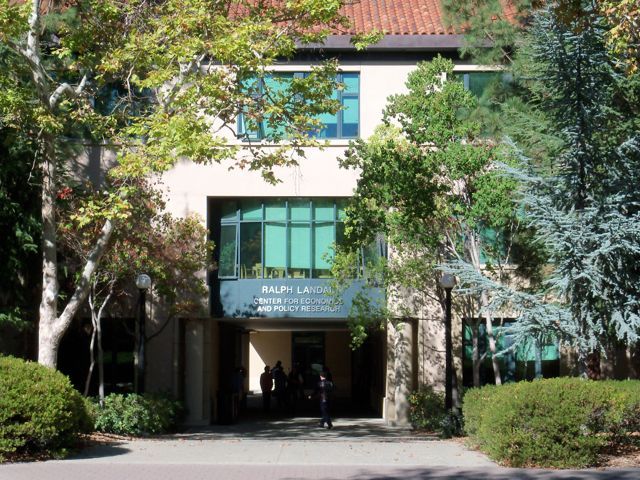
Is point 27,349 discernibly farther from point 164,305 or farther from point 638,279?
point 638,279

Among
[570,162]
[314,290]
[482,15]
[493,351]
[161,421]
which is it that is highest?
[482,15]

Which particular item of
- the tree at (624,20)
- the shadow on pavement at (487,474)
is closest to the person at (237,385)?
the shadow on pavement at (487,474)

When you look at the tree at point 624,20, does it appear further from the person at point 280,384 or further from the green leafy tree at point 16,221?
the person at point 280,384

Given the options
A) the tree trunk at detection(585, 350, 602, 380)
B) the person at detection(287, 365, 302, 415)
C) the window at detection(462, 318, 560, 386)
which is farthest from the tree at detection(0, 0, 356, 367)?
the person at detection(287, 365, 302, 415)

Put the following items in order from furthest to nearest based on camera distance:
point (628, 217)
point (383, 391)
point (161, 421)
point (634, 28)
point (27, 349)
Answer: point (383, 391)
point (27, 349)
point (161, 421)
point (628, 217)
point (634, 28)

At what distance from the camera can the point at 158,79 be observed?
697 inches

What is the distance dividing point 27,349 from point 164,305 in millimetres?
3973

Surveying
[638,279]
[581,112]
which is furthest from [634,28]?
[638,279]

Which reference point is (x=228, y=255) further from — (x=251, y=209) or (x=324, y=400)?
(x=324, y=400)

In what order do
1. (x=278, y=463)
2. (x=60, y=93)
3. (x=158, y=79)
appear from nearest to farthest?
(x=278, y=463) → (x=158, y=79) → (x=60, y=93)

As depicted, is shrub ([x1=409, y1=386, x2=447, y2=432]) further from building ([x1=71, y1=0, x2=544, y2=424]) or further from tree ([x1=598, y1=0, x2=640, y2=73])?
tree ([x1=598, y1=0, x2=640, y2=73])

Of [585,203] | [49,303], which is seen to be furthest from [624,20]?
[49,303]

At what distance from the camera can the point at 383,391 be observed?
3117cm

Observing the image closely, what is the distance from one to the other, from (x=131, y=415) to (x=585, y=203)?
1111cm
